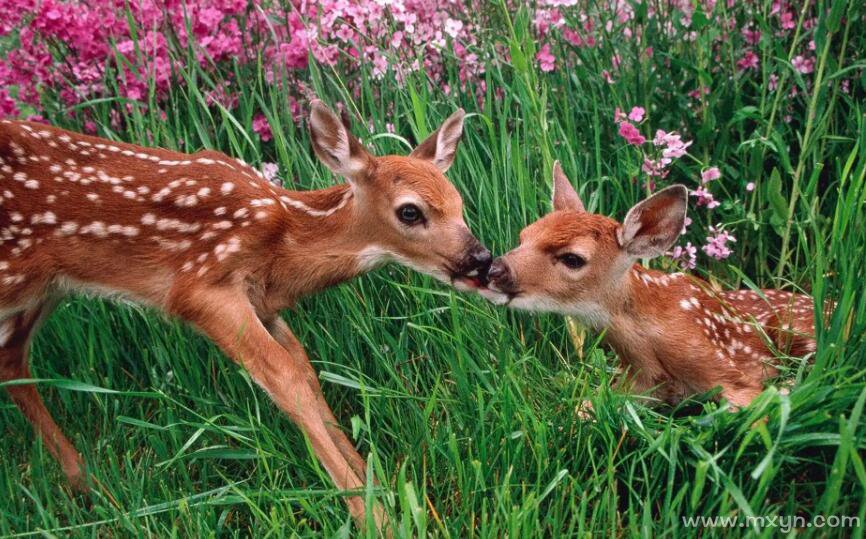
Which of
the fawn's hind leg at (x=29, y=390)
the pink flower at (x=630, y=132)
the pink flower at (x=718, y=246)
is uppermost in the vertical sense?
the pink flower at (x=630, y=132)

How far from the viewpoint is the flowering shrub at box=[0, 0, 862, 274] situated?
4844 mm

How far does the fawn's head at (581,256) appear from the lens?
3.77 metres

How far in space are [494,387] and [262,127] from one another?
84.3 inches

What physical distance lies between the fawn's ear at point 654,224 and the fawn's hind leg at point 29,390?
226 cm

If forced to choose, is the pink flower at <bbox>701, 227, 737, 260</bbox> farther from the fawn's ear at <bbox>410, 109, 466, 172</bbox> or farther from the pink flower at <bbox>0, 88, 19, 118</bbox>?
the pink flower at <bbox>0, 88, 19, 118</bbox>

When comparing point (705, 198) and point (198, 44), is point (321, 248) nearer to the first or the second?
point (198, 44)

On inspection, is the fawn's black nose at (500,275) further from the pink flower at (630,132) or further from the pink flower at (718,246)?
the pink flower at (718,246)

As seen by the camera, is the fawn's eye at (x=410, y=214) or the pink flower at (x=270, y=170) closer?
the fawn's eye at (x=410, y=214)

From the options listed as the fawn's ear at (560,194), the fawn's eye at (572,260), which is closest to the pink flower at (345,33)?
the fawn's ear at (560,194)

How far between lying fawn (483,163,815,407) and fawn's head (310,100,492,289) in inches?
6.0

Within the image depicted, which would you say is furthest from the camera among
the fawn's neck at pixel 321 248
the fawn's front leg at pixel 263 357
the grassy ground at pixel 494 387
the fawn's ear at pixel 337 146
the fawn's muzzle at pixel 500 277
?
the fawn's neck at pixel 321 248

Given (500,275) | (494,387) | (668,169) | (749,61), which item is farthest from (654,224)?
(749,61)

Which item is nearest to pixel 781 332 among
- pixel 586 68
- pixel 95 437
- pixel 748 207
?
pixel 748 207

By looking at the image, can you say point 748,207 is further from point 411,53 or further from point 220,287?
point 220,287
